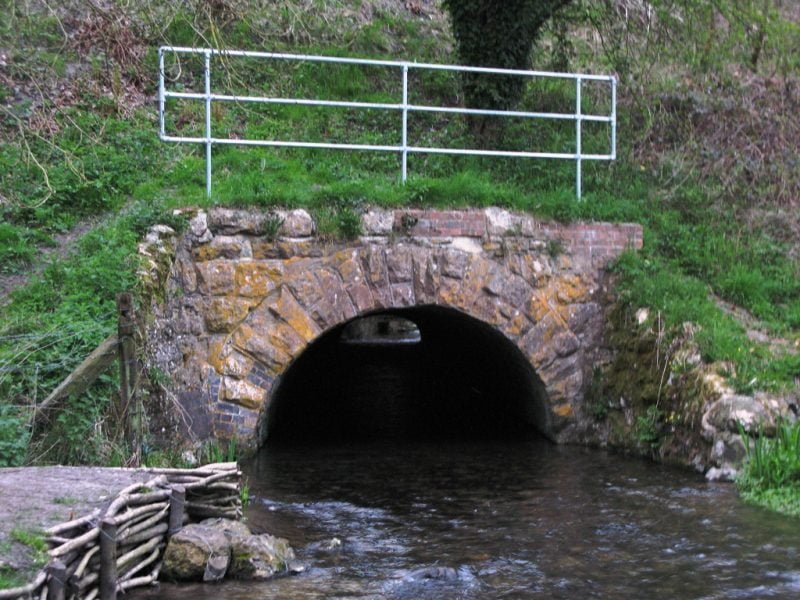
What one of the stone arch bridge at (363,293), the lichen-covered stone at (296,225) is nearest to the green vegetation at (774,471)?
the stone arch bridge at (363,293)

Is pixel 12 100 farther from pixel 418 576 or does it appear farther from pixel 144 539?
pixel 418 576

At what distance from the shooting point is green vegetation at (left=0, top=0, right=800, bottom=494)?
28.3 feet

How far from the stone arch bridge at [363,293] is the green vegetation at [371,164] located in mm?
265

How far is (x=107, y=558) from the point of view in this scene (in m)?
5.55

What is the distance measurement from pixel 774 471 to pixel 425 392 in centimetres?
894

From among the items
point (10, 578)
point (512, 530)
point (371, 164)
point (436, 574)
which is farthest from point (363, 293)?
point (10, 578)

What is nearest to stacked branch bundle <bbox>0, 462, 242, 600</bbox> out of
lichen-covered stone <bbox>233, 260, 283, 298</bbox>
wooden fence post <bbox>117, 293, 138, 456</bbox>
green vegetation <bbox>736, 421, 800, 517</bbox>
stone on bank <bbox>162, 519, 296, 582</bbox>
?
stone on bank <bbox>162, 519, 296, 582</bbox>

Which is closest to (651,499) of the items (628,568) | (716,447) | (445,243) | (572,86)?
(716,447)

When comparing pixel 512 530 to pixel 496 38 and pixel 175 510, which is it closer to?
pixel 175 510

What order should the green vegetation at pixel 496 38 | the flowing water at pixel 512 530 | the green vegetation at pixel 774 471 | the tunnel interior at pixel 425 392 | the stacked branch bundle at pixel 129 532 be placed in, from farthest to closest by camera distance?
the green vegetation at pixel 496 38
the tunnel interior at pixel 425 392
the green vegetation at pixel 774 471
the flowing water at pixel 512 530
the stacked branch bundle at pixel 129 532

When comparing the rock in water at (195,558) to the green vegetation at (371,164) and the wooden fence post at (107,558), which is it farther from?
the green vegetation at (371,164)

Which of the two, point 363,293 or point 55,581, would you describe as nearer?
point 55,581

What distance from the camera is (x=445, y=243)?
10.5 meters

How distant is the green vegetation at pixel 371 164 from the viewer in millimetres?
8641
